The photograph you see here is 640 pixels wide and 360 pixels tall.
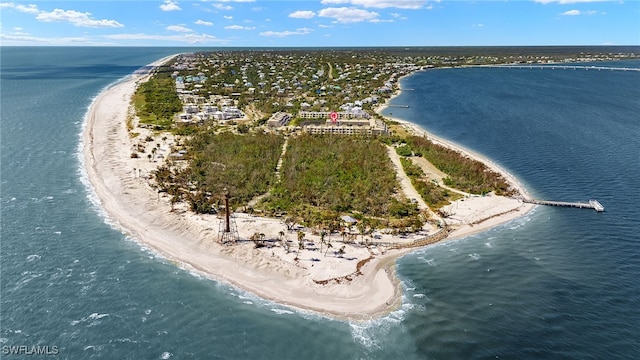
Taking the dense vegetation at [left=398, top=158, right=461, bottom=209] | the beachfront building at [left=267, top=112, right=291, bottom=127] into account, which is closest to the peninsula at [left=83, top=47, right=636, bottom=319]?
the dense vegetation at [left=398, top=158, right=461, bottom=209]

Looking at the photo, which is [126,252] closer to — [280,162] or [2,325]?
[2,325]

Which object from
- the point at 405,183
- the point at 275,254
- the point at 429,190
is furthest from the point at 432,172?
the point at 275,254

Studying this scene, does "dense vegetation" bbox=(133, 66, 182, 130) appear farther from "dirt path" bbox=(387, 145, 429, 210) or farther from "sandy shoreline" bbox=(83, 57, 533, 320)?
"dirt path" bbox=(387, 145, 429, 210)

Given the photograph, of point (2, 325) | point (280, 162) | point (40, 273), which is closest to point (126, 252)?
point (40, 273)

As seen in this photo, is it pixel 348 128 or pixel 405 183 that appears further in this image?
pixel 348 128

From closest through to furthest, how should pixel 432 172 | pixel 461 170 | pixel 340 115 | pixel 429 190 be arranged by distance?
1. pixel 429 190
2. pixel 461 170
3. pixel 432 172
4. pixel 340 115

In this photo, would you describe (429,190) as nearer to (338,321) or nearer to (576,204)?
(576,204)

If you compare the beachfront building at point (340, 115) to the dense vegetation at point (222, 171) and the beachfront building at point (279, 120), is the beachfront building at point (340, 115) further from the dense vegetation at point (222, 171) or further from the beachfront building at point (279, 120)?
the dense vegetation at point (222, 171)
